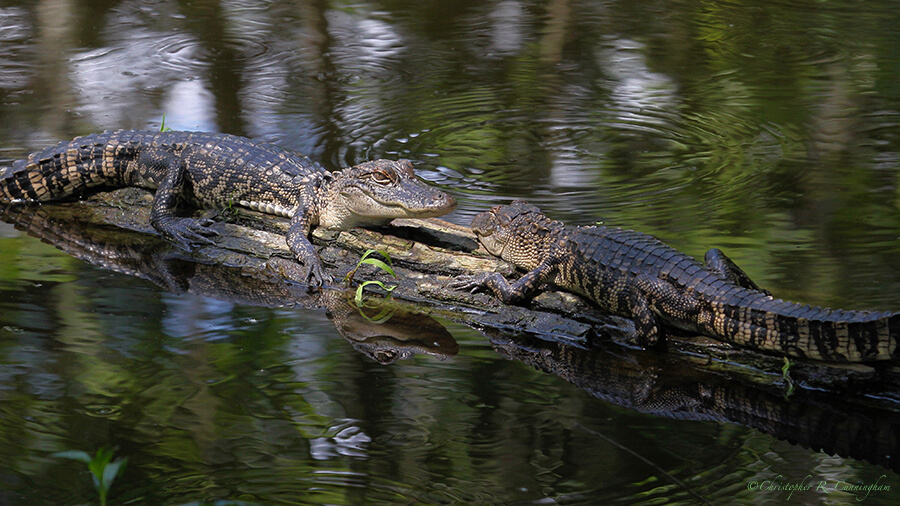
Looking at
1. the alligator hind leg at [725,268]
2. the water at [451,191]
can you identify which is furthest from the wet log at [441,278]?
the alligator hind leg at [725,268]

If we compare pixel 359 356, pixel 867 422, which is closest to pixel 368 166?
pixel 359 356

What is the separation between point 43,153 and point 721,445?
5.25m

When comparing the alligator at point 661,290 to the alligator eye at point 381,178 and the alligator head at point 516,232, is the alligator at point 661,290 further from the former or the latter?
the alligator eye at point 381,178

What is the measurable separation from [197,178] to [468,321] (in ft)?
8.47

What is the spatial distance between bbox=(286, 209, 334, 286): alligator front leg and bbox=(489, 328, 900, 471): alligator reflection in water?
1.32m

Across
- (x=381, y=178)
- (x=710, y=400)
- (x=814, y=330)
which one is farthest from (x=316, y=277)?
(x=814, y=330)

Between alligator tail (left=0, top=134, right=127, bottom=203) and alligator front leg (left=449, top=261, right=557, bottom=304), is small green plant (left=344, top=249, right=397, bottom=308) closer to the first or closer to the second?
alligator front leg (left=449, top=261, right=557, bottom=304)

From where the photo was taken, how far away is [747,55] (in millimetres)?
10133

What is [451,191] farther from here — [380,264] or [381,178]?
[380,264]

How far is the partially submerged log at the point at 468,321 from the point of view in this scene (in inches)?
145

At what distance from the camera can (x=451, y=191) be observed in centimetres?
668

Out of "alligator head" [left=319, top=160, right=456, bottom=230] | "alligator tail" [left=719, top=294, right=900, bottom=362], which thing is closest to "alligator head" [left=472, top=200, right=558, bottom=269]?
"alligator head" [left=319, top=160, right=456, bottom=230]

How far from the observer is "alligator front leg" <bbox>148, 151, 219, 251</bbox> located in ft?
18.5

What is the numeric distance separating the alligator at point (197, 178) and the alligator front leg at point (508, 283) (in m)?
0.85
